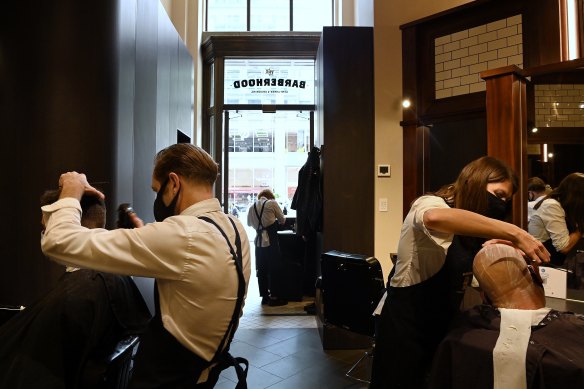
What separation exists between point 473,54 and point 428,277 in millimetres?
2748

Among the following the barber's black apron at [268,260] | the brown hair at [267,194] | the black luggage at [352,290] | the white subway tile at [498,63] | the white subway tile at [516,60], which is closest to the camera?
the black luggage at [352,290]

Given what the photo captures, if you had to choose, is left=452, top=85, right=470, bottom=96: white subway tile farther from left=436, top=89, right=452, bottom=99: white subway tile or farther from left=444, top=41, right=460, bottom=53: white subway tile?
left=444, top=41, right=460, bottom=53: white subway tile

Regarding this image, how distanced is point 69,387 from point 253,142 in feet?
16.4

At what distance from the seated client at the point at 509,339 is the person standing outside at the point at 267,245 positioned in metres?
3.70

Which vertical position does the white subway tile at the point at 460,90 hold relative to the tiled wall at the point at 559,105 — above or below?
above

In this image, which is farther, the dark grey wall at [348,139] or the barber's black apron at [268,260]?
the barber's black apron at [268,260]

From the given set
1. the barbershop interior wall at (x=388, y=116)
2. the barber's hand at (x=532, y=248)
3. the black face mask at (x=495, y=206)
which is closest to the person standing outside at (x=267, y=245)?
the barbershop interior wall at (x=388, y=116)

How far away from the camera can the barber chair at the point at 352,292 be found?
276 cm

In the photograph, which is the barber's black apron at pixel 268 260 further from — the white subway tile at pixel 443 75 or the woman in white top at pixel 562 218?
the woman in white top at pixel 562 218

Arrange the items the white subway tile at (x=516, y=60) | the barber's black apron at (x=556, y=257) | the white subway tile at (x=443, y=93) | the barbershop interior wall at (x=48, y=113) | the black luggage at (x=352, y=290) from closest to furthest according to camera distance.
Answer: the barbershop interior wall at (x=48, y=113), the barber's black apron at (x=556, y=257), the black luggage at (x=352, y=290), the white subway tile at (x=516, y=60), the white subway tile at (x=443, y=93)

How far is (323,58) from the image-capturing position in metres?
3.98

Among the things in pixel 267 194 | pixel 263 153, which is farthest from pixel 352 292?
pixel 263 153

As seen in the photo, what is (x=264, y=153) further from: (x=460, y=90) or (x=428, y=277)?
(x=428, y=277)

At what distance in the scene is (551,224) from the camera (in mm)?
2617
